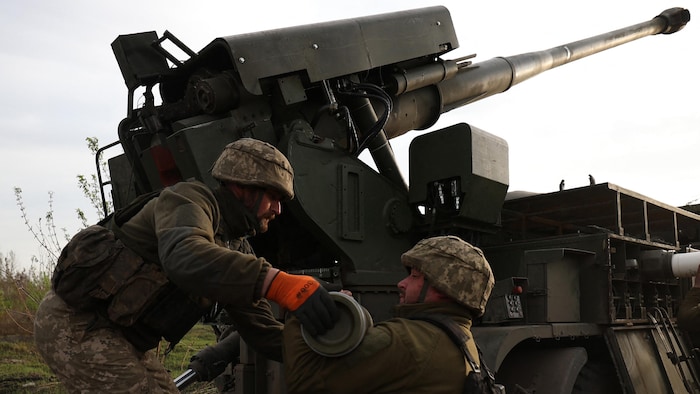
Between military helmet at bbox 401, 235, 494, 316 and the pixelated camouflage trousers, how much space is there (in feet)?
3.98

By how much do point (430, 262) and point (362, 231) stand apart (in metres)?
2.41

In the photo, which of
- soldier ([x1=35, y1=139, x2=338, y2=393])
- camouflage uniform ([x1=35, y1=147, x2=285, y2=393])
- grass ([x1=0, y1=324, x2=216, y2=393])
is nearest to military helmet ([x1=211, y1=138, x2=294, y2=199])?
soldier ([x1=35, y1=139, x2=338, y2=393])

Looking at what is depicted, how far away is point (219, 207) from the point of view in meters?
3.10

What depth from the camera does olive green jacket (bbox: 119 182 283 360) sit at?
8.26 feet

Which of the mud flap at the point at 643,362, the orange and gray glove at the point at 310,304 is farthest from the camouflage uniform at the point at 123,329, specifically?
the mud flap at the point at 643,362

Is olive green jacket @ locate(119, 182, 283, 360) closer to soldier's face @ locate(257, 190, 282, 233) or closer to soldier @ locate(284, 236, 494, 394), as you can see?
soldier's face @ locate(257, 190, 282, 233)

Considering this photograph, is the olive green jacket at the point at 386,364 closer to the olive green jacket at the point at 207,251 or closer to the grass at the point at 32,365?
the olive green jacket at the point at 207,251

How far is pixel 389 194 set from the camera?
5.38 m

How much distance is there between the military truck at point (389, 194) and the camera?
190 inches

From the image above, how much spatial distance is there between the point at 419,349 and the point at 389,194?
297cm

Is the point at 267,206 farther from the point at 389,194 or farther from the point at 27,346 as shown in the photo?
the point at 27,346

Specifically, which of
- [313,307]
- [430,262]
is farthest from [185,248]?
[430,262]

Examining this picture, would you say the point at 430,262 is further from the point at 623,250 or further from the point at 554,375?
A: the point at 623,250

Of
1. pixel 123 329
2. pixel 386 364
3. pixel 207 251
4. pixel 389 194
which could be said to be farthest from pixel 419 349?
pixel 389 194
